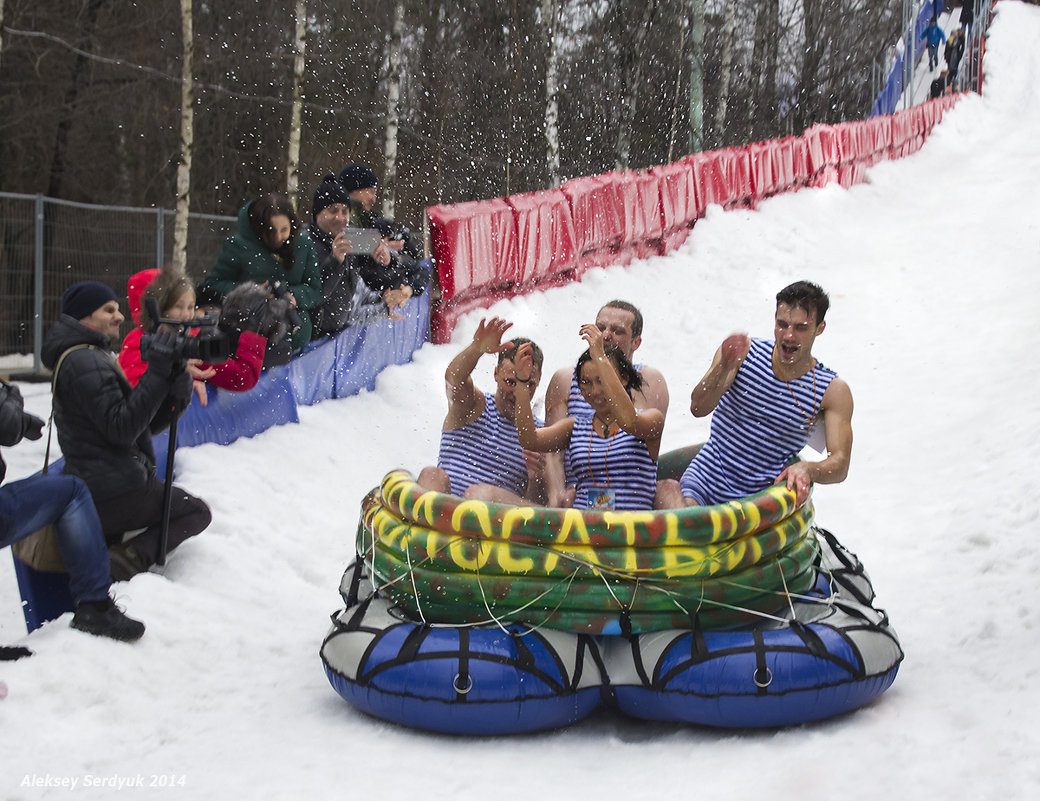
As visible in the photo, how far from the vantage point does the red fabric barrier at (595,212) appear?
13297 millimetres

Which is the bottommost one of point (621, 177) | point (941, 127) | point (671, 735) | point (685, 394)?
point (671, 735)

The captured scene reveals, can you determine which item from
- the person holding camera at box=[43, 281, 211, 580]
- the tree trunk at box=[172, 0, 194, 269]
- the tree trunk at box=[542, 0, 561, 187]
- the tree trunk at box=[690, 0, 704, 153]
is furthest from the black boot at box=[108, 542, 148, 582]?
the tree trunk at box=[690, 0, 704, 153]

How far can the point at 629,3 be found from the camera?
27328 millimetres

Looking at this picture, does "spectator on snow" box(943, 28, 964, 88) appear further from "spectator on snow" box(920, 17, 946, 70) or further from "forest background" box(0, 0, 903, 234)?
"forest background" box(0, 0, 903, 234)

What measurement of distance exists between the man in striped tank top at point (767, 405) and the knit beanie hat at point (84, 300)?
2370mm

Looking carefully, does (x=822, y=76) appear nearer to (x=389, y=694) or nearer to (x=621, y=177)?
(x=621, y=177)

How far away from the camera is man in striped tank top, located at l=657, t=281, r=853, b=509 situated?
15.3 feet

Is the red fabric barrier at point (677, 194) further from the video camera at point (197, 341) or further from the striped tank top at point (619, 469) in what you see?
the video camera at point (197, 341)

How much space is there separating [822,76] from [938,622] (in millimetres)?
35299

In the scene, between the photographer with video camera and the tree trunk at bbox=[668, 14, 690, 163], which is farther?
the tree trunk at bbox=[668, 14, 690, 163]

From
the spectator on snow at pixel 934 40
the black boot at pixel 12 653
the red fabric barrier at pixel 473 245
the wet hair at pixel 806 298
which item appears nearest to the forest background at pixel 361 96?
the spectator on snow at pixel 934 40

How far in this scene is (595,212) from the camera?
13539 mm

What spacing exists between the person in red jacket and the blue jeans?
79cm

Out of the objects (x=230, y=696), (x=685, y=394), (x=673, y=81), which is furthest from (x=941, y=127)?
(x=230, y=696)
